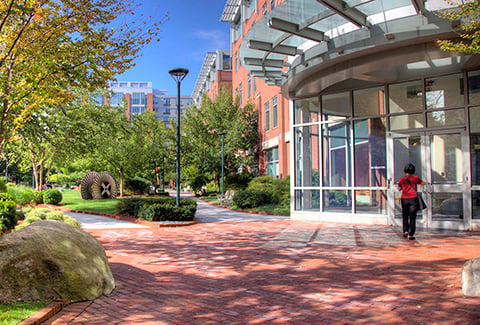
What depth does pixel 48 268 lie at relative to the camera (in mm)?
4461

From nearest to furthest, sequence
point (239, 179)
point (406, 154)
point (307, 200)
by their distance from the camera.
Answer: point (406, 154)
point (307, 200)
point (239, 179)

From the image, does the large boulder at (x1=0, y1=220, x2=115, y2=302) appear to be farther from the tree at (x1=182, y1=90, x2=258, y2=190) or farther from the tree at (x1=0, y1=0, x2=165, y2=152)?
the tree at (x1=182, y1=90, x2=258, y2=190)

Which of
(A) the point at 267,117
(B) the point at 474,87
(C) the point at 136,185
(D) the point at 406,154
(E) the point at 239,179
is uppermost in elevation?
(A) the point at 267,117

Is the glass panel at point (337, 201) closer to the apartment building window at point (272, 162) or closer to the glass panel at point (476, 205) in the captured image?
the glass panel at point (476, 205)

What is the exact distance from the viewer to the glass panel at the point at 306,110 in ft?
45.8

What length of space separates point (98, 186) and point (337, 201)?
18.2 metres

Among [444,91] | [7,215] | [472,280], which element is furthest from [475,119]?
[7,215]

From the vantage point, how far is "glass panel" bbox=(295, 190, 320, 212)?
44.6 ft

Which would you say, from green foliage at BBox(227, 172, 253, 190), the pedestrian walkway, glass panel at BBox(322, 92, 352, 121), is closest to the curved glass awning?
glass panel at BBox(322, 92, 352, 121)

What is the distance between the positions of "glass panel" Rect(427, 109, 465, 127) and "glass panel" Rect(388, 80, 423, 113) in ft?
1.47

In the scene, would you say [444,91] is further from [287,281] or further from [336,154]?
[287,281]

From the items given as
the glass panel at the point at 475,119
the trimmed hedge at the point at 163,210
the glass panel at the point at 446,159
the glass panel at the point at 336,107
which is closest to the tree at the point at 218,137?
the trimmed hedge at the point at 163,210

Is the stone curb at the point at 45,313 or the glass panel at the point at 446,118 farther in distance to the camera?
the glass panel at the point at 446,118

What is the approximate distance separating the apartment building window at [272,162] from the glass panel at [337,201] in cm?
1348
